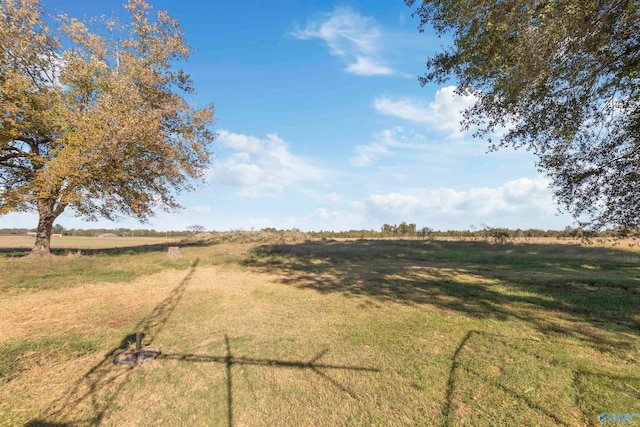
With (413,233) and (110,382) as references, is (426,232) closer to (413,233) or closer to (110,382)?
(413,233)

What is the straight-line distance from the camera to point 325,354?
574 centimetres

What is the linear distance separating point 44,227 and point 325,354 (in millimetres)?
22275

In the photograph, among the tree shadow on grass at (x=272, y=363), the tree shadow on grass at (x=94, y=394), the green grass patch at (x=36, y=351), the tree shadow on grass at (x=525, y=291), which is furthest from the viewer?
the tree shadow on grass at (x=525, y=291)

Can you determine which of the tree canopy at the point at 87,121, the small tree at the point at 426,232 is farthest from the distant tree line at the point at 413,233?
the tree canopy at the point at 87,121

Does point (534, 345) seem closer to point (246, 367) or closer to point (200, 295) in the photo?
point (246, 367)

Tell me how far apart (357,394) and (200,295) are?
7840mm

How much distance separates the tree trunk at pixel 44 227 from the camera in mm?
18727

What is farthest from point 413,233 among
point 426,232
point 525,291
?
point 525,291

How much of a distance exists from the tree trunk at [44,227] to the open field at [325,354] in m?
9.85

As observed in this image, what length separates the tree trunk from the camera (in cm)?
1873

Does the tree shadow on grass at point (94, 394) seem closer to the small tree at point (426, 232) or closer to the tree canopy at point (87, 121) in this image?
the tree canopy at point (87, 121)

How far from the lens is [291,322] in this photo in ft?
25.1

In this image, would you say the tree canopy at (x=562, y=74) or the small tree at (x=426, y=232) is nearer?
the tree canopy at (x=562, y=74)

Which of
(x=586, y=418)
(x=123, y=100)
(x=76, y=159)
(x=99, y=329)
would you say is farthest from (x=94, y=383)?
(x=123, y=100)
